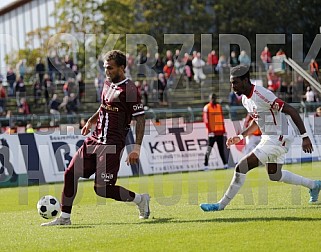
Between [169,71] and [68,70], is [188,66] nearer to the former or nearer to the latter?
[169,71]

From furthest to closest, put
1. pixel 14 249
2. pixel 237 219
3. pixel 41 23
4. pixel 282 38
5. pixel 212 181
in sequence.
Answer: pixel 41 23, pixel 282 38, pixel 212 181, pixel 237 219, pixel 14 249

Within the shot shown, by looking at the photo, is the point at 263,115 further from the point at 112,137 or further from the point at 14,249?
the point at 14,249

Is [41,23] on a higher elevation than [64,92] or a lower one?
higher

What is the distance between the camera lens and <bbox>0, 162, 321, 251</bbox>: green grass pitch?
30.2ft

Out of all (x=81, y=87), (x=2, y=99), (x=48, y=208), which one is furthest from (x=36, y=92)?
(x=48, y=208)

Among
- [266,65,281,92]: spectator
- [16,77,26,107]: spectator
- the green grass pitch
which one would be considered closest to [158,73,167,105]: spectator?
[266,65,281,92]: spectator

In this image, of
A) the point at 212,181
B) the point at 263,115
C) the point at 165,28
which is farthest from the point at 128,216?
the point at 165,28

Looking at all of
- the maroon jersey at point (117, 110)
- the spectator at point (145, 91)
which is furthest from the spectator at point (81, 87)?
the maroon jersey at point (117, 110)

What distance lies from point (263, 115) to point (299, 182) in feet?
4.69

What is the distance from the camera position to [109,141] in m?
11.1

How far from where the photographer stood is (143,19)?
52.1 metres

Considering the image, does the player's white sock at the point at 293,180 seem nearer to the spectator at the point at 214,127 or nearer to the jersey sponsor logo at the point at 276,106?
A: the jersey sponsor logo at the point at 276,106

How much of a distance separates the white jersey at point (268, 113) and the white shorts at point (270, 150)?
61mm

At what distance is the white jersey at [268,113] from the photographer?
37.8 ft
